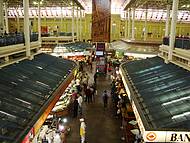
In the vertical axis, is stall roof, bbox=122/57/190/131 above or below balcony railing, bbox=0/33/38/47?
below

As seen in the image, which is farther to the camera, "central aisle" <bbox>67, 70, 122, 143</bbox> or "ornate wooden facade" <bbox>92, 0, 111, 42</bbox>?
"ornate wooden facade" <bbox>92, 0, 111, 42</bbox>

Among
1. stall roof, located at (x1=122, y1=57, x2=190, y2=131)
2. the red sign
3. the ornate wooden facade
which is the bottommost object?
the red sign

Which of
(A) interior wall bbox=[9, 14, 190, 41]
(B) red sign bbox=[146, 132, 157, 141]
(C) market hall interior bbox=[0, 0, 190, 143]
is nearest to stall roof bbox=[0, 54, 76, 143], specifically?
(C) market hall interior bbox=[0, 0, 190, 143]

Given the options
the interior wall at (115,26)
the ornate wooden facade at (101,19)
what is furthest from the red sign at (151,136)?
the interior wall at (115,26)

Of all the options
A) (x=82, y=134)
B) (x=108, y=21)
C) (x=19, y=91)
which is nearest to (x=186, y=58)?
(x=82, y=134)

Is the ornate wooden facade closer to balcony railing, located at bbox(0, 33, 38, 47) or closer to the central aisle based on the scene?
the central aisle

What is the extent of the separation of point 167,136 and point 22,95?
4.35 metres

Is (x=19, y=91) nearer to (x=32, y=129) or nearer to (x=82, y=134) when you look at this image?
(x=32, y=129)

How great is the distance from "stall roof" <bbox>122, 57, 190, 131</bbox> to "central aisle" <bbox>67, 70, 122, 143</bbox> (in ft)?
8.91

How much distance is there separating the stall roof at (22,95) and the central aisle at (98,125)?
2.71 m

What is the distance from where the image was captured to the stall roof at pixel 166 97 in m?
6.88

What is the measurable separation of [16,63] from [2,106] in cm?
465

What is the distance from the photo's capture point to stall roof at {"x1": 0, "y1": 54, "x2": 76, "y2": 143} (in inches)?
237

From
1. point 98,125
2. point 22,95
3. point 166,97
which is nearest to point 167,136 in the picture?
point 166,97
